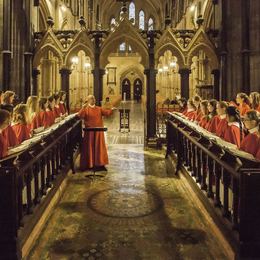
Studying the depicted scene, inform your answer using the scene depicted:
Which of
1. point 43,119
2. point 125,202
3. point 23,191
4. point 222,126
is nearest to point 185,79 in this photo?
point 43,119

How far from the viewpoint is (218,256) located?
3918 mm

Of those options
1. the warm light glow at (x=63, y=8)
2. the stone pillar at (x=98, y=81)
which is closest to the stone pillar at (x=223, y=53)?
the stone pillar at (x=98, y=81)

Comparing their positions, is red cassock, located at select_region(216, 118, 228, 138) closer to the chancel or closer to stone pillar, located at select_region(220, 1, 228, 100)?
the chancel

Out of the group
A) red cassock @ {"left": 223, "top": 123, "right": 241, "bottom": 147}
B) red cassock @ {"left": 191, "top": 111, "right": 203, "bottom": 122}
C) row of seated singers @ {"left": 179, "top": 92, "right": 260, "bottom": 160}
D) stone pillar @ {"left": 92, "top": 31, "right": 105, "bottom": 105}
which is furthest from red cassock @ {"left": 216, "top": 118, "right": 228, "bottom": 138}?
stone pillar @ {"left": 92, "top": 31, "right": 105, "bottom": 105}

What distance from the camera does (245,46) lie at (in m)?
11.0

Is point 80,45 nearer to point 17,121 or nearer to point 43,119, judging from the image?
point 43,119

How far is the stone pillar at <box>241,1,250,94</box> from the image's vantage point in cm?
1097

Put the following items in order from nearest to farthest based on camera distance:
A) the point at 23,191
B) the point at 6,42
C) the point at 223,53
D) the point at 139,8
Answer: the point at 23,191 < the point at 6,42 < the point at 223,53 < the point at 139,8

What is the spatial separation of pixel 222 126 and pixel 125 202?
6.48ft

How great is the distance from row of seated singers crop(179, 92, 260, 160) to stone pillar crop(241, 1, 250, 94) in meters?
2.79

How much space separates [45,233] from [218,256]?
6.94 feet

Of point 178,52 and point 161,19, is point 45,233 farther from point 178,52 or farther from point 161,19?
point 161,19

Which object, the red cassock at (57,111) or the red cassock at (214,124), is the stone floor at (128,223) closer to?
the red cassock at (214,124)

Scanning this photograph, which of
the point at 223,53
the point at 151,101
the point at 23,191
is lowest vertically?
the point at 23,191
